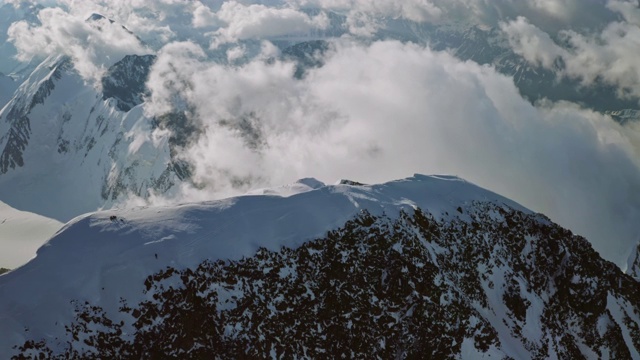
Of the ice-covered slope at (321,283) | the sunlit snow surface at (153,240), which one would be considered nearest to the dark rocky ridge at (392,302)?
the ice-covered slope at (321,283)

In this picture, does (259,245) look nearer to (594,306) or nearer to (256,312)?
(256,312)

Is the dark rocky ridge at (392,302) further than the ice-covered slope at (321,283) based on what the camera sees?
Yes

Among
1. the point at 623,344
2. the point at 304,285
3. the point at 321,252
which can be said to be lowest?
the point at 623,344

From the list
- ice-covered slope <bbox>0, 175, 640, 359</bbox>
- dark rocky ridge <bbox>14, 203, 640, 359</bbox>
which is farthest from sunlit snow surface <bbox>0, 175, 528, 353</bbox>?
dark rocky ridge <bbox>14, 203, 640, 359</bbox>

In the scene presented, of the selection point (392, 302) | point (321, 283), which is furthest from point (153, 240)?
point (392, 302)

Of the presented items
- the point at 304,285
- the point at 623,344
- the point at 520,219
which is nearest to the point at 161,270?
the point at 304,285

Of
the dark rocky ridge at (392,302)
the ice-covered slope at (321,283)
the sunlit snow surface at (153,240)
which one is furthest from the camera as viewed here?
the dark rocky ridge at (392,302)

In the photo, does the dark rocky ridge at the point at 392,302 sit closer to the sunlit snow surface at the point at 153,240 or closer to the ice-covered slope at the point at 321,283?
the ice-covered slope at the point at 321,283

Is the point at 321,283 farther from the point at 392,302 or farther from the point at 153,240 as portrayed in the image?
the point at 153,240
